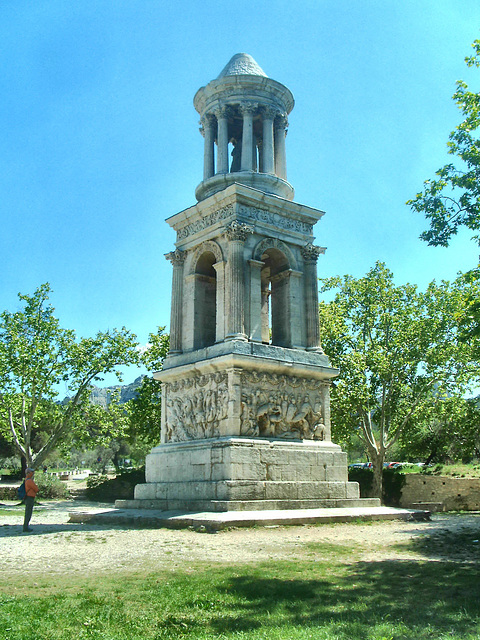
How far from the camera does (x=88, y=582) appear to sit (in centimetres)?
745

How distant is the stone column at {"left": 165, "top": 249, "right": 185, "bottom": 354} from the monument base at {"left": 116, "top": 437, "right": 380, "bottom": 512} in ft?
11.7

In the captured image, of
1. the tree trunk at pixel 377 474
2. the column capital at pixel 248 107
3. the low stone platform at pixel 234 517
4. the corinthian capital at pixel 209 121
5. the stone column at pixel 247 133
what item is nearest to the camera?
the low stone platform at pixel 234 517

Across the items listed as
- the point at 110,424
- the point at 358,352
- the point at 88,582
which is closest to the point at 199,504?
the point at 88,582

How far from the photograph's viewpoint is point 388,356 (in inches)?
1184

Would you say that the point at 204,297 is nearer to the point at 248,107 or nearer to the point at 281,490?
the point at 248,107

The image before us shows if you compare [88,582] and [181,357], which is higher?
[181,357]

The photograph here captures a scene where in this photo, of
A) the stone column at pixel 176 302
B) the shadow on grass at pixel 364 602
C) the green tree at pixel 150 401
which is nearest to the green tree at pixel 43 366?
the green tree at pixel 150 401

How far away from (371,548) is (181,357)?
33.7 ft

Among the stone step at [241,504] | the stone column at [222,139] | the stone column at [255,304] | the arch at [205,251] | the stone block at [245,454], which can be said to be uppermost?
the stone column at [222,139]

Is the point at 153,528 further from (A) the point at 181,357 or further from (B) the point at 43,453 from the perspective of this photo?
(B) the point at 43,453

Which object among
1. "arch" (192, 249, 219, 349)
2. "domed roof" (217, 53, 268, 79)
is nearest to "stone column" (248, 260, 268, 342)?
"arch" (192, 249, 219, 349)

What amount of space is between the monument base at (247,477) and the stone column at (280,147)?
33.8 ft

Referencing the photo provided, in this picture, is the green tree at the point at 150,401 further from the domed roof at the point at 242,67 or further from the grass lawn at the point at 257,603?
the grass lawn at the point at 257,603

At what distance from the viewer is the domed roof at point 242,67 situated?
2189cm
